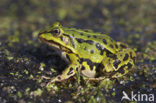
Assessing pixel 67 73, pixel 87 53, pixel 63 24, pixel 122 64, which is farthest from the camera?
pixel 63 24

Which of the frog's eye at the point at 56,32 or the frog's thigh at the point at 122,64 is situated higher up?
the frog's eye at the point at 56,32

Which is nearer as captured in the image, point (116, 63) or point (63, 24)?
point (116, 63)

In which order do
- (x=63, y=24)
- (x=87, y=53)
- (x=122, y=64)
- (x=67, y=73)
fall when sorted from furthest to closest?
(x=63, y=24) < (x=87, y=53) < (x=122, y=64) < (x=67, y=73)

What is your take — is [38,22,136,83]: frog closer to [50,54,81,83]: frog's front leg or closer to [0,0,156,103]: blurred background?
[50,54,81,83]: frog's front leg

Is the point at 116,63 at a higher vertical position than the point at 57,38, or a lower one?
lower

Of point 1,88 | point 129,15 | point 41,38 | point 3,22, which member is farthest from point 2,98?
point 129,15

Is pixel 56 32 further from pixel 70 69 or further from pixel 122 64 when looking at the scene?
pixel 122 64

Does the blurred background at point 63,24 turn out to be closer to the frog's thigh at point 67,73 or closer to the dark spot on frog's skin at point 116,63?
the frog's thigh at point 67,73

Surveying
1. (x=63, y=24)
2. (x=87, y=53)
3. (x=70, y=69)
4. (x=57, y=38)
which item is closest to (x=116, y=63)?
(x=87, y=53)

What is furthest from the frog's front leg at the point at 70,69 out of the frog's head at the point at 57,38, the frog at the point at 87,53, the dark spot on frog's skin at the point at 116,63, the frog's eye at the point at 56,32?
the dark spot on frog's skin at the point at 116,63
